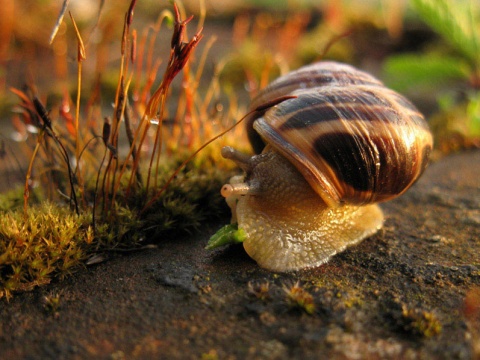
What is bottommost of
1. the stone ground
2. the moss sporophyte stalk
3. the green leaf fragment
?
the stone ground

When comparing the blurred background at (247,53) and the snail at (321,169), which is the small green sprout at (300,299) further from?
the blurred background at (247,53)

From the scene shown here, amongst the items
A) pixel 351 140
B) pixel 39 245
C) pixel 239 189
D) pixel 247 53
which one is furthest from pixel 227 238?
pixel 247 53

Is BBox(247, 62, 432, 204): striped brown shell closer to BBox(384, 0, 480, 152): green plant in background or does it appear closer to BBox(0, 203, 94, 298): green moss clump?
BBox(0, 203, 94, 298): green moss clump

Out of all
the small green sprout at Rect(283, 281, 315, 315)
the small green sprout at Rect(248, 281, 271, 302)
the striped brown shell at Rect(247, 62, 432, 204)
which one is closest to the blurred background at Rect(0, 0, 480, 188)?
the striped brown shell at Rect(247, 62, 432, 204)

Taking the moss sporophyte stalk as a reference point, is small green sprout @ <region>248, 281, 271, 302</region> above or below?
below

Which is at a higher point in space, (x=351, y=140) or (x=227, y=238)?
(x=351, y=140)

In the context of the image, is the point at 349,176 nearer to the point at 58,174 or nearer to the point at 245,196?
the point at 245,196

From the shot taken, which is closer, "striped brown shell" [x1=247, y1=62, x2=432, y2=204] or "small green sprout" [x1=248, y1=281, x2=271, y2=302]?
"small green sprout" [x1=248, y1=281, x2=271, y2=302]

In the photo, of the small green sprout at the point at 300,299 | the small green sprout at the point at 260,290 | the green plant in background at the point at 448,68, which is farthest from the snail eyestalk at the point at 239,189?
the green plant in background at the point at 448,68

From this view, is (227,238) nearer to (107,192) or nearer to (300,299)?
(300,299)
